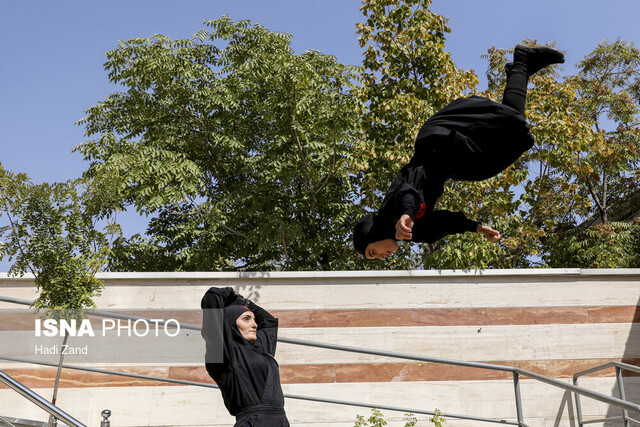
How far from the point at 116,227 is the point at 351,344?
3130 mm

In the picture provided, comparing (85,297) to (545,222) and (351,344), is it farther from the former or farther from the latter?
(545,222)

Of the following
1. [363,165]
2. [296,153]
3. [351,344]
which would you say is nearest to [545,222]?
[363,165]

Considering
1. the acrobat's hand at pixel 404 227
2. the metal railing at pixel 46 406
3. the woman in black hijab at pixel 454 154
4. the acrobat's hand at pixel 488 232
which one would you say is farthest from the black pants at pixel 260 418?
the acrobat's hand at pixel 488 232

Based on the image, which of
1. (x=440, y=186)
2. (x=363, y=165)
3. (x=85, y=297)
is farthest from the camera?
(x=363, y=165)

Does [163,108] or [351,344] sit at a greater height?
[163,108]

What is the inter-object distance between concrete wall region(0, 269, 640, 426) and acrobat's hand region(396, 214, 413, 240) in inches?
171

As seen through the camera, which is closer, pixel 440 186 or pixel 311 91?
pixel 440 186

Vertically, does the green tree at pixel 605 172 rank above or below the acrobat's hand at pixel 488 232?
above

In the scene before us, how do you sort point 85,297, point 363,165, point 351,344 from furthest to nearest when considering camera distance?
point 363,165, point 351,344, point 85,297

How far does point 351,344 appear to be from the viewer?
6875 mm

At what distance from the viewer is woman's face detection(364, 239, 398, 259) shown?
3.02m

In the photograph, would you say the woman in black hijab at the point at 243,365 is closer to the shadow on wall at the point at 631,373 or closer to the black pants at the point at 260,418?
the black pants at the point at 260,418

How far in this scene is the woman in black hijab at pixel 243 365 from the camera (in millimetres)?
3697

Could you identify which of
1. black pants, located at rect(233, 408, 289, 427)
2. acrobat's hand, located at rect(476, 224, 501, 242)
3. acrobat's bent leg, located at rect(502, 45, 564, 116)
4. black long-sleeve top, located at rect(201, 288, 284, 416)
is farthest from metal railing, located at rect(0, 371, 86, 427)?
acrobat's bent leg, located at rect(502, 45, 564, 116)
